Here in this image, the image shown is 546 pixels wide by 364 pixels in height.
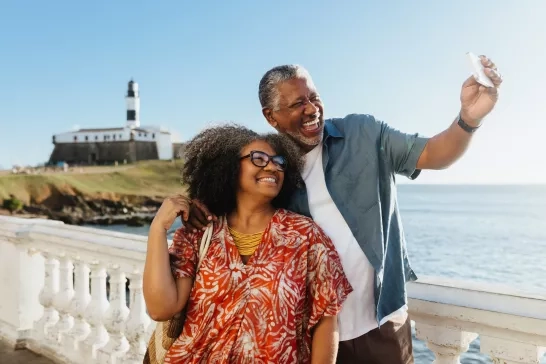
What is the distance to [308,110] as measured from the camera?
2146mm

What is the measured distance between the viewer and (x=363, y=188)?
6.79 feet

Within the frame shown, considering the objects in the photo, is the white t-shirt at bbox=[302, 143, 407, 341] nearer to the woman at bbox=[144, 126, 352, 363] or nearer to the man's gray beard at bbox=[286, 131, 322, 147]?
the woman at bbox=[144, 126, 352, 363]

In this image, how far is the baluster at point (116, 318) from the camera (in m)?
3.26

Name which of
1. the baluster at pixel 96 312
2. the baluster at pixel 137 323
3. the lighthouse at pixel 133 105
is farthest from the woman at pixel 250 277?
the lighthouse at pixel 133 105

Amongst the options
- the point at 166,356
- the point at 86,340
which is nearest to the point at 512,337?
the point at 166,356

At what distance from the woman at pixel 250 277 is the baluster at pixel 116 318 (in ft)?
4.64

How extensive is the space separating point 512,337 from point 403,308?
384 millimetres

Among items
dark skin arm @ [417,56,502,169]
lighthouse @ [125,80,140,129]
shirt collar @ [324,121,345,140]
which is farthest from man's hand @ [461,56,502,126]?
lighthouse @ [125,80,140,129]

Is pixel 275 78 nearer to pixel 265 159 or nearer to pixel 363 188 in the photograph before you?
pixel 265 159

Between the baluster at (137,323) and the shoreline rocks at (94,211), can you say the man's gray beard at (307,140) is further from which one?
the shoreline rocks at (94,211)

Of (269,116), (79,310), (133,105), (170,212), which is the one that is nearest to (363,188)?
(269,116)

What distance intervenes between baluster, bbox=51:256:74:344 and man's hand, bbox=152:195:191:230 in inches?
79.5

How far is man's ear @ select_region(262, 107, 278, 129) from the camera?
223 centimetres

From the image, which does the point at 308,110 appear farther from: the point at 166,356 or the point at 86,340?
the point at 86,340
